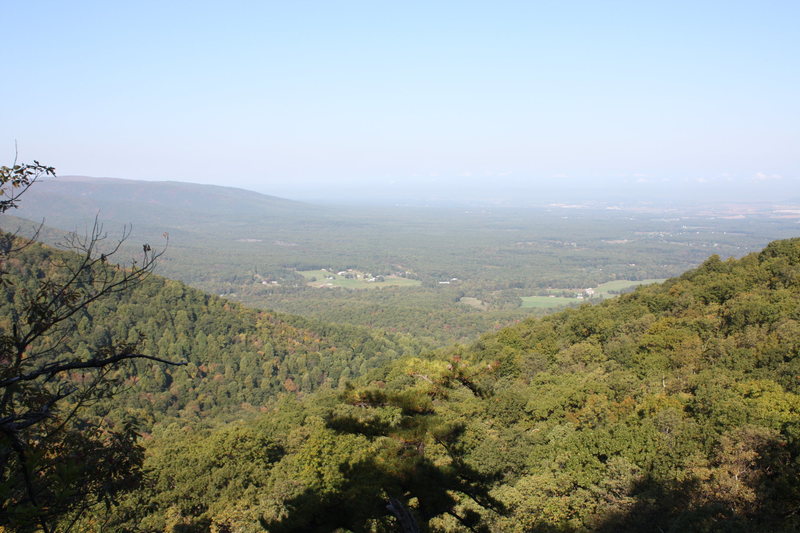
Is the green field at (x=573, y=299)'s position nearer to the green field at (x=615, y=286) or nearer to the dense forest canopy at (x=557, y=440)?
the green field at (x=615, y=286)

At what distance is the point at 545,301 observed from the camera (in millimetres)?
93000

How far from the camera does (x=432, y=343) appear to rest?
62312 mm

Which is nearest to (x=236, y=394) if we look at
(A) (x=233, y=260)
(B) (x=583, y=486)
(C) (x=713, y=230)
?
(B) (x=583, y=486)

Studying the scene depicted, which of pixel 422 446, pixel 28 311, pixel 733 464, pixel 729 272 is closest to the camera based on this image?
pixel 28 311

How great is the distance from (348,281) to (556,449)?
348ft

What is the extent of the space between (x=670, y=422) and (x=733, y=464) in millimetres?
2440

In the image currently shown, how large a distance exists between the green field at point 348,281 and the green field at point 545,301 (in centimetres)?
2780

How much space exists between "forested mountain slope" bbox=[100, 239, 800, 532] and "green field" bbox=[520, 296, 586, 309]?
65.8 m

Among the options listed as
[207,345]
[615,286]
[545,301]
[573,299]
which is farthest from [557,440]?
[615,286]

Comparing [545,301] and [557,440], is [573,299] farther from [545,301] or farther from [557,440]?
[557,440]

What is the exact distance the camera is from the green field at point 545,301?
88.0 metres

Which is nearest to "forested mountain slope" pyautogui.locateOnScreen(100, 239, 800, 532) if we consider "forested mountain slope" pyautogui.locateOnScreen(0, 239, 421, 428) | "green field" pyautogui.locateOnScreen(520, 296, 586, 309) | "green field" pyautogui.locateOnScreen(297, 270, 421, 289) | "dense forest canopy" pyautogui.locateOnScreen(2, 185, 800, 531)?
"dense forest canopy" pyautogui.locateOnScreen(2, 185, 800, 531)

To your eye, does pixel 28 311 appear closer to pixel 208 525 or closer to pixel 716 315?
pixel 208 525

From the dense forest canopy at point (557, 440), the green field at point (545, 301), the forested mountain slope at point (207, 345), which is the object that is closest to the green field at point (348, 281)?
the green field at point (545, 301)
